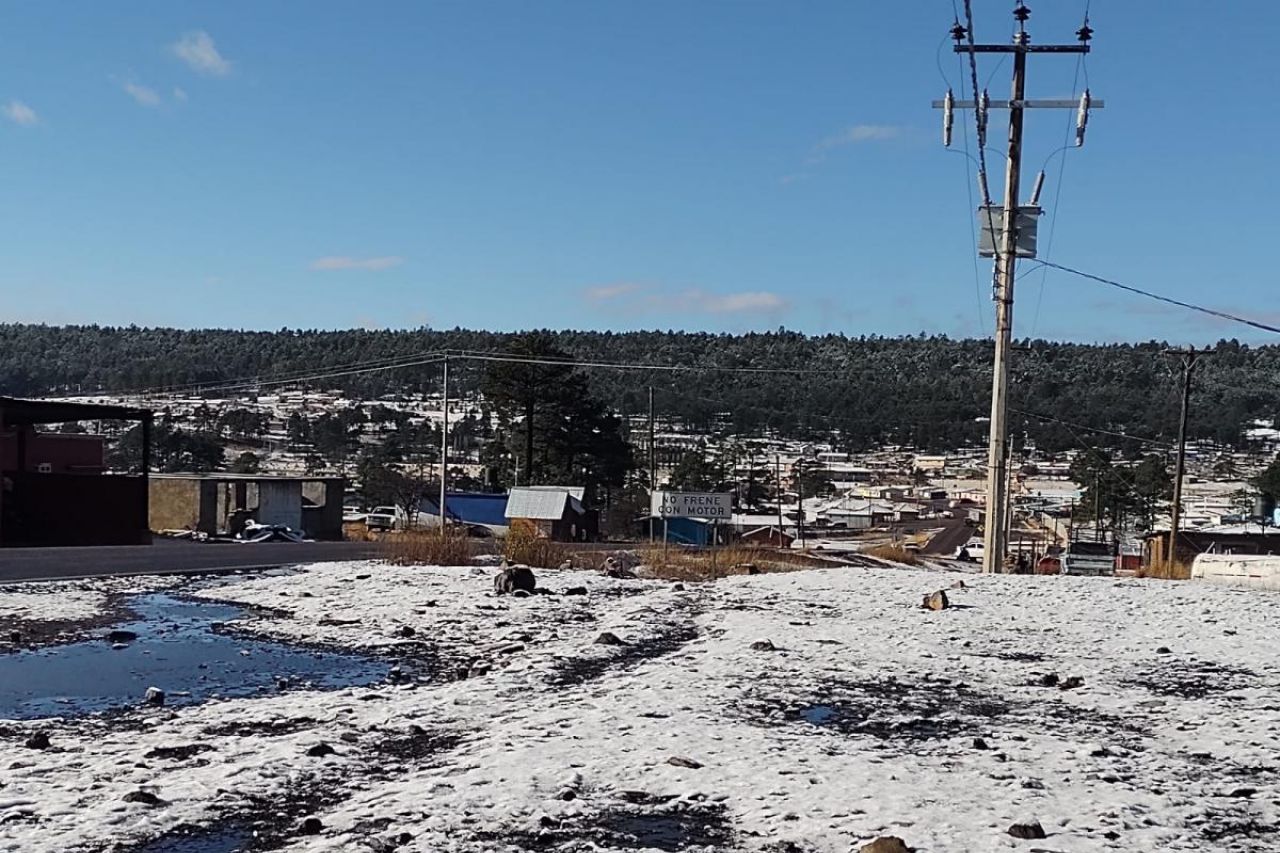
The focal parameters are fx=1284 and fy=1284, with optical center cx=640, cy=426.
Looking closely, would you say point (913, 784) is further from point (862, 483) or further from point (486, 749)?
point (862, 483)

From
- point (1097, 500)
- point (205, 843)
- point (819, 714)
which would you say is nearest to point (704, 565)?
point (819, 714)

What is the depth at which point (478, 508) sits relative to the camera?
205 feet

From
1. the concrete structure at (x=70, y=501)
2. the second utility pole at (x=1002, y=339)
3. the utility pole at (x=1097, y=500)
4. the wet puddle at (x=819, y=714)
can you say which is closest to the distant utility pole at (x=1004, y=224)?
the second utility pole at (x=1002, y=339)

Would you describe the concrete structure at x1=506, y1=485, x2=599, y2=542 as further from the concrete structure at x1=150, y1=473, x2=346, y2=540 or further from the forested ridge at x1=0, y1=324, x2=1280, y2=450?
the forested ridge at x1=0, y1=324, x2=1280, y2=450

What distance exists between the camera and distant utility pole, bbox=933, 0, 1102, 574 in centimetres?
2475

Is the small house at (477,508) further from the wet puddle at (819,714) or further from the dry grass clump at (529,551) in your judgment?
the wet puddle at (819,714)

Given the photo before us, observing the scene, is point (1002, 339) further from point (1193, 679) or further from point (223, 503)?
point (223, 503)

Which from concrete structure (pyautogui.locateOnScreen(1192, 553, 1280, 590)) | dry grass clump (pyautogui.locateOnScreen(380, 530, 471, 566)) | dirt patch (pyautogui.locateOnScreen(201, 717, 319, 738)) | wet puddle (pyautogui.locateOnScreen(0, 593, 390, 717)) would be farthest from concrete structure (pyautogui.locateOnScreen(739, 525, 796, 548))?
dirt patch (pyautogui.locateOnScreen(201, 717, 319, 738))

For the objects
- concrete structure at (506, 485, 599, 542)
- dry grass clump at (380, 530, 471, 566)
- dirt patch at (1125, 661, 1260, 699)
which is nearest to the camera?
dirt patch at (1125, 661, 1260, 699)

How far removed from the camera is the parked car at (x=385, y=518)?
72562 millimetres

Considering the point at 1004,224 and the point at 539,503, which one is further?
the point at 539,503

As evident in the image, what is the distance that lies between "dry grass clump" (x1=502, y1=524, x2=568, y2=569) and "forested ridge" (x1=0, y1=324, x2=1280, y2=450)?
311ft

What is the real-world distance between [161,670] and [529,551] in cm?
1314

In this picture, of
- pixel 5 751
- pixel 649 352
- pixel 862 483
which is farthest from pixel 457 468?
pixel 5 751
